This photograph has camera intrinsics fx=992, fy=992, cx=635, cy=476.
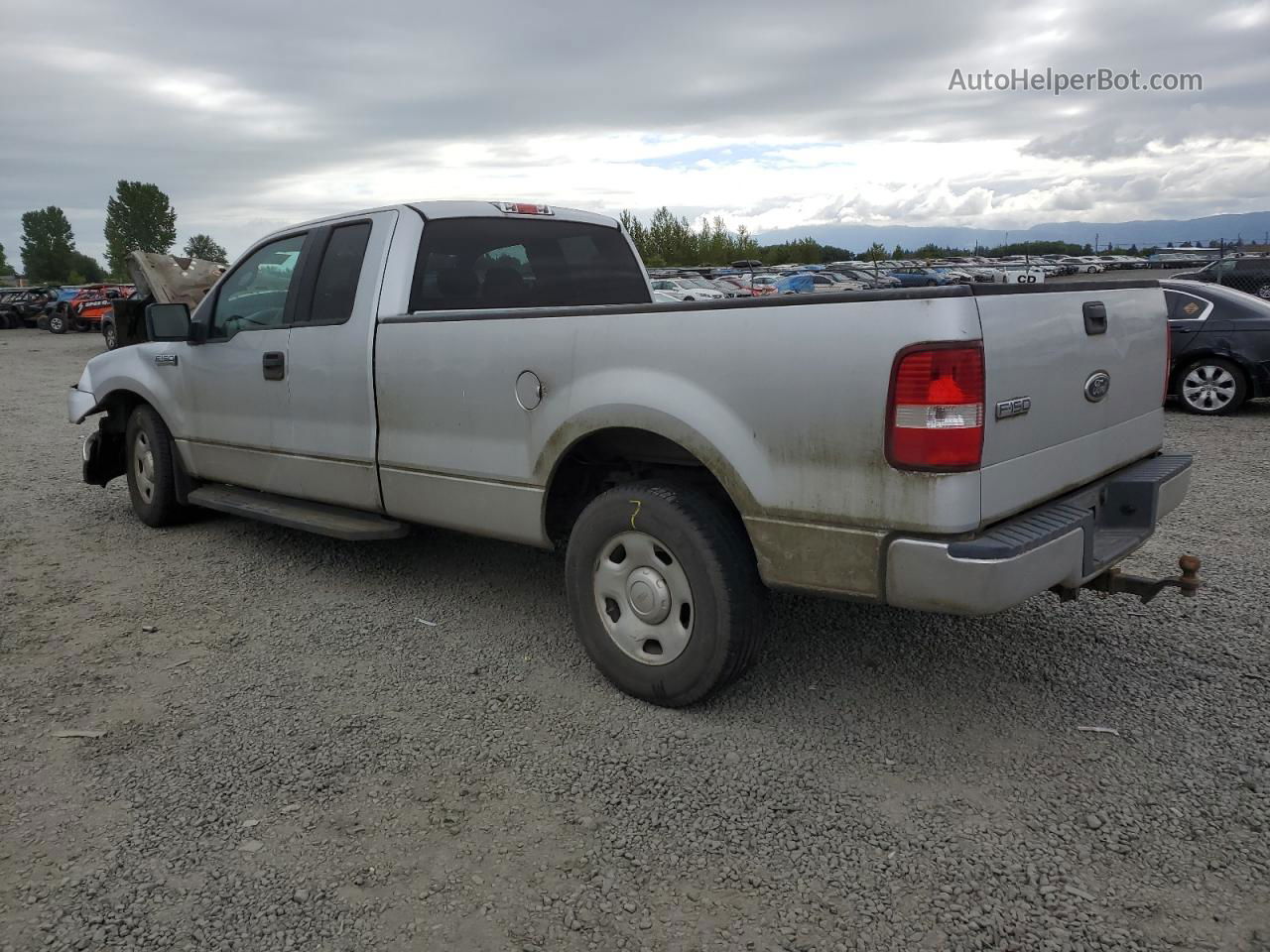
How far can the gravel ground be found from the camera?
2.57 metres

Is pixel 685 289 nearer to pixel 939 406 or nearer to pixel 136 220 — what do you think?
pixel 939 406

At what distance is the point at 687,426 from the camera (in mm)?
3404

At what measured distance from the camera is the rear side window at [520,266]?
485cm

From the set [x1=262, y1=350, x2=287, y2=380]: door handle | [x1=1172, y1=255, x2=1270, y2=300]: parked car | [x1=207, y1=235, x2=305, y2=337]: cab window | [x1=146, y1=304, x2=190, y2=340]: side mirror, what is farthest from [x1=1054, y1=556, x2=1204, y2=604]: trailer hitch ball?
[x1=1172, y1=255, x2=1270, y2=300]: parked car

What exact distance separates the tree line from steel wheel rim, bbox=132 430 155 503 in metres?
116

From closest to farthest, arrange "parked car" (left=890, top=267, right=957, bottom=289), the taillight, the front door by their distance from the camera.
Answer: the taillight
"parked car" (left=890, top=267, right=957, bottom=289)
the front door

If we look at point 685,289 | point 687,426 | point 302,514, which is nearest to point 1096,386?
point 687,426

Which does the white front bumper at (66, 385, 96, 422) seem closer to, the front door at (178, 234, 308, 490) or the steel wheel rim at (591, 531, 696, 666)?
the front door at (178, 234, 308, 490)

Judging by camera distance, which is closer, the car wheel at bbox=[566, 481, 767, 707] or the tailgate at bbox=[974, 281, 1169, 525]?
the tailgate at bbox=[974, 281, 1169, 525]

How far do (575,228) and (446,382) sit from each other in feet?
5.68

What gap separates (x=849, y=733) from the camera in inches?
139

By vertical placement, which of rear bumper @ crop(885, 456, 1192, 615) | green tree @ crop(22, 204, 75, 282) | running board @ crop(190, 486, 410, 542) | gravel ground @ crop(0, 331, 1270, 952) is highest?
green tree @ crop(22, 204, 75, 282)

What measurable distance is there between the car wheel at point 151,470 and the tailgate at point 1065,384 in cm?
518

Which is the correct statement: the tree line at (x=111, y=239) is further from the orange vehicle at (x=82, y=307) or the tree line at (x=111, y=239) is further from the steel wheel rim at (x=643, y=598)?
the steel wheel rim at (x=643, y=598)
